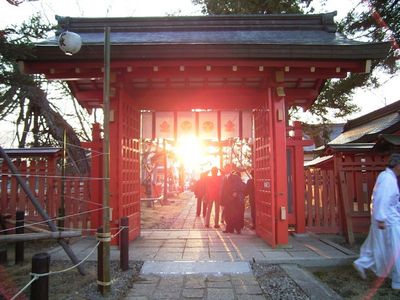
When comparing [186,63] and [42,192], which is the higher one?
[186,63]

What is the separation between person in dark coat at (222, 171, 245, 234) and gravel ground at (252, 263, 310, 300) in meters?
3.29

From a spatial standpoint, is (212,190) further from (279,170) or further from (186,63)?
(186,63)

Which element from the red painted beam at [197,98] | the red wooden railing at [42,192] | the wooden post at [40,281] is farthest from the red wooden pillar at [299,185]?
the wooden post at [40,281]

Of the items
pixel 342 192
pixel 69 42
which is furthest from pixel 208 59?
pixel 342 192

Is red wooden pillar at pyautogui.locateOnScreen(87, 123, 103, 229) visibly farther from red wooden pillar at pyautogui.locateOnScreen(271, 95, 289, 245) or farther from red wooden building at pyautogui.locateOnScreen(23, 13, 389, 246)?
red wooden pillar at pyautogui.locateOnScreen(271, 95, 289, 245)

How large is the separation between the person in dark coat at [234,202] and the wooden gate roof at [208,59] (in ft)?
7.08

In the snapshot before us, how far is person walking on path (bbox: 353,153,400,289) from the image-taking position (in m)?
5.24

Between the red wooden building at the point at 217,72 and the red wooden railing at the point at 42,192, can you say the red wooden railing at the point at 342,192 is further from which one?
the red wooden railing at the point at 42,192

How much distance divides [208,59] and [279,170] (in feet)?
9.55

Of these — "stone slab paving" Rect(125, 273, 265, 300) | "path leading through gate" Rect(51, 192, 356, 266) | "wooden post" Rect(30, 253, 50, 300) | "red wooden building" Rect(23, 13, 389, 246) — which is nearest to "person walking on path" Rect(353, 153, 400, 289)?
"path leading through gate" Rect(51, 192, 356, 266)

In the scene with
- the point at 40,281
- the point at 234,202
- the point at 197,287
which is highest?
the point at 234,202

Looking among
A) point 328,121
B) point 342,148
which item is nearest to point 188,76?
point 342,148

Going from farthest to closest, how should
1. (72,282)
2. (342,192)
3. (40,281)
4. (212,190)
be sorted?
1. (212,190)
2. (342,192)
3. (72,282)
4. (40,281)

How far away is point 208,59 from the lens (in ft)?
23.7
